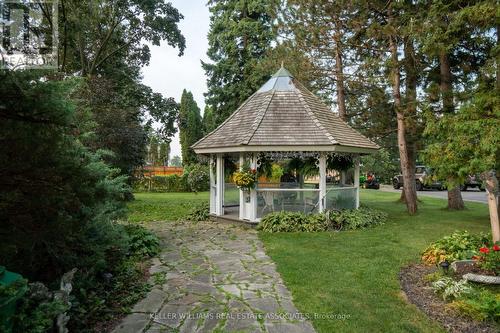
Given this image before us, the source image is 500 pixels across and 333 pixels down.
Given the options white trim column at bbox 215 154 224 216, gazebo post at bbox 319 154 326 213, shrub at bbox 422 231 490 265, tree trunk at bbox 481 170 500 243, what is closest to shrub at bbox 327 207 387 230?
gazebo post at bbox 319 154 326 213

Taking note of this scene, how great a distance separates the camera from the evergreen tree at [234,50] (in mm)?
23672

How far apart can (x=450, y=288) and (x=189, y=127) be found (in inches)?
1219

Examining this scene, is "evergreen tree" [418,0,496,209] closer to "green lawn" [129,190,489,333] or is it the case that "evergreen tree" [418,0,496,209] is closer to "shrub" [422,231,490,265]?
"shrub" [422,231,490,265]

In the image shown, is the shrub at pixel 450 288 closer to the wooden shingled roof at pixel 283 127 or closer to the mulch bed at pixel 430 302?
the mulch bed at pixel 430 302

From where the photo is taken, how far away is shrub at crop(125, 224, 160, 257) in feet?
22.4

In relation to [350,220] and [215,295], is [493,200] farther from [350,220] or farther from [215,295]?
[215,295]

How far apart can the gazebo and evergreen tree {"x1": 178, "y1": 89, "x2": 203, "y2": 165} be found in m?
19.3

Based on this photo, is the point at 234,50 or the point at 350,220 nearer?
the point at 350,220

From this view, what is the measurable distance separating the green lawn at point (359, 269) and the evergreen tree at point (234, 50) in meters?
14.6

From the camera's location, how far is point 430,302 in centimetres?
449

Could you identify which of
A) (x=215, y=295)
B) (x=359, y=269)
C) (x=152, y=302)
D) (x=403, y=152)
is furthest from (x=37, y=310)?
(x=403, y=152)

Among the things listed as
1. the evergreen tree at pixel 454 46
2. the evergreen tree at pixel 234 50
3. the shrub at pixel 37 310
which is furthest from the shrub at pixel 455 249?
the evergreen tree at pixel 234 50

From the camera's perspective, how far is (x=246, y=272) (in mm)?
5809

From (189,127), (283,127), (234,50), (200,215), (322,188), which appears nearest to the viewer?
(322,188)
